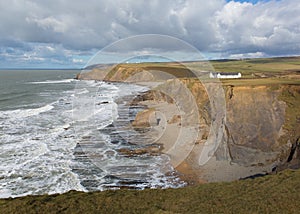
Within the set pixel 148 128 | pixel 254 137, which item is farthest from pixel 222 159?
pixel 148 128

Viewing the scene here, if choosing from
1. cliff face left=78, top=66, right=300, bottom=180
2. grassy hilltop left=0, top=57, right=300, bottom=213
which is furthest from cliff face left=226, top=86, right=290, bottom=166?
grassy hilltop left=0, top=57, right=300, bottom=213

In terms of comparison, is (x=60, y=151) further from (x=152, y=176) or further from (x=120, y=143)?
(x=152, y=176)

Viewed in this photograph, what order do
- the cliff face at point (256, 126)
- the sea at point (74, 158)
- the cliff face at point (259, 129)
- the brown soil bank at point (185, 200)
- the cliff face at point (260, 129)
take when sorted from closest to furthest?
the brown soil bank at point (185, 200)
the sea at point (74, 158)
the cliff face at point (260, 129)
the cliff face at point (259, 129)
the cliff face at point (256, 126)

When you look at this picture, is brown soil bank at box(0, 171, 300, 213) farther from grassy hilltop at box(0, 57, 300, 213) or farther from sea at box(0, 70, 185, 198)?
sea at box(0, 70, 185, 198)

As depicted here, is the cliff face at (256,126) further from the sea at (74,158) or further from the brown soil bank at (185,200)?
the brown soil bank at (185,200)

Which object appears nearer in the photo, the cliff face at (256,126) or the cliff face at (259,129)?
the cliff face at (259,129)

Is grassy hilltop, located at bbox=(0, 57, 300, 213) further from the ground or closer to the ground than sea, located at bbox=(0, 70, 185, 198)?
further from the ground

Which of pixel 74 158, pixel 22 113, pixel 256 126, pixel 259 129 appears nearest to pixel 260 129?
pixel 259 129

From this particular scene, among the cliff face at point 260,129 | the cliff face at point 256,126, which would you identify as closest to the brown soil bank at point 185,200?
the cliff face at point 260,129
